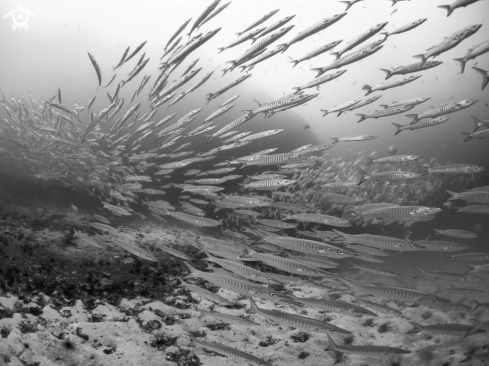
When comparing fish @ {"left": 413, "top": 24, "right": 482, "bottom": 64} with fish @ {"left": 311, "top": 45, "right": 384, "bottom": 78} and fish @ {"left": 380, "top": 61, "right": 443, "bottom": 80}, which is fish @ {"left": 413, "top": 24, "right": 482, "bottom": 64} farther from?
fish @ {"left": 311, "top": 45, "right": 384, "bottom": 78}

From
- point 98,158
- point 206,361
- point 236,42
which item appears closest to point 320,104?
point 98,158

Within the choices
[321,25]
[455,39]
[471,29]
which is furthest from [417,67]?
[321,25]

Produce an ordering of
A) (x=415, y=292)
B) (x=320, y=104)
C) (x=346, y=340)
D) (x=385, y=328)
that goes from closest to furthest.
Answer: (x=415, y=292) → (x=346, y=340) → (x=385, y=328) → (x=320, y=104)

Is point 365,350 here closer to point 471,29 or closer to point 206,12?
point 471,29

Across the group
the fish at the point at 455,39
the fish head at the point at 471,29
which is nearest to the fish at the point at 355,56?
the fish at the point at 455,39

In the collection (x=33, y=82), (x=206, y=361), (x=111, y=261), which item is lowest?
(x=206, y=361)

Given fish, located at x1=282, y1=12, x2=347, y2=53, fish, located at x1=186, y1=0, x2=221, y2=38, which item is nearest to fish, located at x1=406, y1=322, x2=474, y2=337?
fish, located at x1=282, y1=12, x2=347, y2=53

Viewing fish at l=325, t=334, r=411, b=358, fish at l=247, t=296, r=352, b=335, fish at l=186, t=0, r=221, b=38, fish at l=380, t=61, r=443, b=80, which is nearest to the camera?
fish at l=325, t=334, r=411, b=358

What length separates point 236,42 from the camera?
17.7ft

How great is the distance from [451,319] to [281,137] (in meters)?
14.2

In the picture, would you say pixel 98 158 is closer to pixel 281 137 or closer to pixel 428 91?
pixel 281 137

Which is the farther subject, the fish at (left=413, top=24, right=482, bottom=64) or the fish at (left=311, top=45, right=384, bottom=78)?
the fish at (left=311, top=45, right=384, bottom=78)

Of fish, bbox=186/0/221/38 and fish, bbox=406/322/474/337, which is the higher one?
fish, bbox=186/0/221/38

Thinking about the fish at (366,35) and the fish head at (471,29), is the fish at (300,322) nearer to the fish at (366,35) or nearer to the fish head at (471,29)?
the fish at (366,35)
